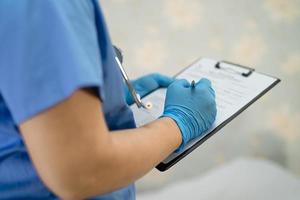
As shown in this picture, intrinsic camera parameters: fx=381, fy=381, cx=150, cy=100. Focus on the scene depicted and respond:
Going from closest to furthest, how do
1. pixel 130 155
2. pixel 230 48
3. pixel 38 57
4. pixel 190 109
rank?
pixel 38 57 → pixel 130 155 → pixel 190 109 → pixel 230 48

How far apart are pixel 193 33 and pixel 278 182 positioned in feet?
2.10

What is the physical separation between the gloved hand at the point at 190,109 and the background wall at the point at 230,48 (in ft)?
2.03

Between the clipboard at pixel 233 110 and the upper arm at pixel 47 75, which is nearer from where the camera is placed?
the upper arm at pixel 47 75

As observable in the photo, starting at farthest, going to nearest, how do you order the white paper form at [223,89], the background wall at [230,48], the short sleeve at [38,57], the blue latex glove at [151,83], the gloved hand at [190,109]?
1. the background wall at [230,48]
2. the blue latex glove at [151,83]
3. the white paper form at [223,89]
4. the gloved hand at [190,109]
5. the short sleeve at [38,57]

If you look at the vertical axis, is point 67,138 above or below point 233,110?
above

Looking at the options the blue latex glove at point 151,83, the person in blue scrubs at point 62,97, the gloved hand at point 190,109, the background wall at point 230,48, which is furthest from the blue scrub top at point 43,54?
the background wall at point 230,48

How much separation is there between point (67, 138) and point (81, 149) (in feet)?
0.09

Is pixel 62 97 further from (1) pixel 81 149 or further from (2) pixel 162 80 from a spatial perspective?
(2) pixel 162 80

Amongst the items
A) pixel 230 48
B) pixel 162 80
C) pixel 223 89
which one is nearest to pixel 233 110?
pixel 223 89

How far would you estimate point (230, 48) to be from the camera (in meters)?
1.47

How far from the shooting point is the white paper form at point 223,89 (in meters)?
0.85

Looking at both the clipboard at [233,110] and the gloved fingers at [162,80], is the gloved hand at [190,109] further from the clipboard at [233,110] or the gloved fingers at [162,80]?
the gloved fingers at [162,80]

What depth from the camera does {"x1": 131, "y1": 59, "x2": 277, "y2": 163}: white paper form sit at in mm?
851

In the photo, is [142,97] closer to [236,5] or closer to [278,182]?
[236,5]
